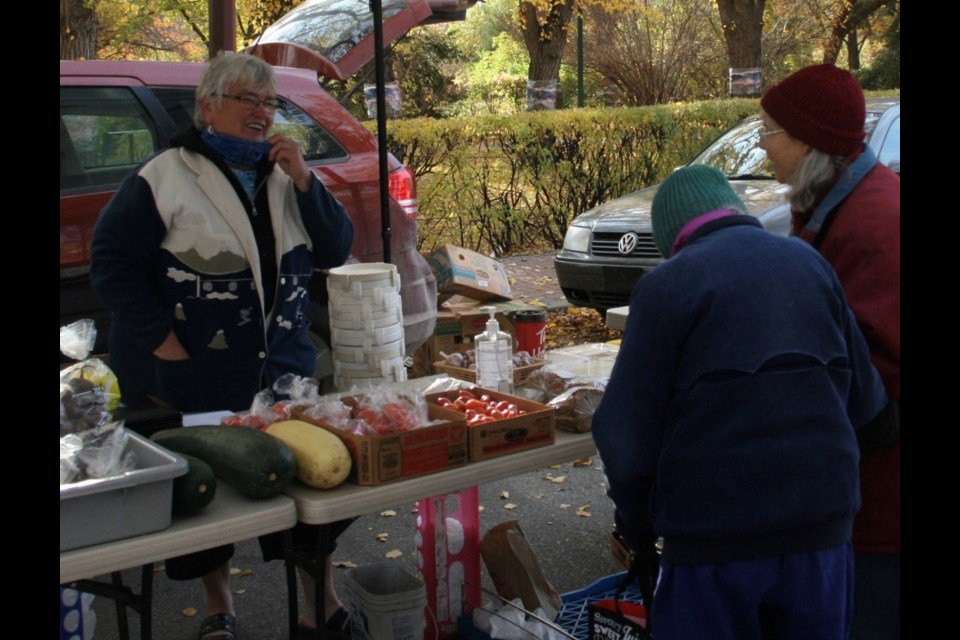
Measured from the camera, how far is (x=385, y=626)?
10.8ft

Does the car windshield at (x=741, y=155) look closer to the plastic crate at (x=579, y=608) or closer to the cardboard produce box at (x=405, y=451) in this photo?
the plastic crate at (x=579, y=608)

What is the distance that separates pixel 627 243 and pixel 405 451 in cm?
594

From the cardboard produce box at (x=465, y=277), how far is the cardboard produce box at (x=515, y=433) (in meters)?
3.46

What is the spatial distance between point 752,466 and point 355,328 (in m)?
1.76

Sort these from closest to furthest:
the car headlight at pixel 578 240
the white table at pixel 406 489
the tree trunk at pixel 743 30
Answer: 1. the white table at pixel 406 489
2. the car headlight at pixel 578 240
3. the tree trunk at pixel 743 30

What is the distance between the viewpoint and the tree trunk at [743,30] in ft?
55.4

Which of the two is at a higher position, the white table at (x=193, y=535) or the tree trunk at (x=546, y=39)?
the tree trunk at (x=546, y=39)

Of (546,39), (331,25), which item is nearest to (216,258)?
(331,25)

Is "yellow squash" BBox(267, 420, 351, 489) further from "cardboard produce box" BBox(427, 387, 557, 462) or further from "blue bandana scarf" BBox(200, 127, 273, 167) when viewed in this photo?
"blue bandana scarf" BBox(200, 127, 273, 167)

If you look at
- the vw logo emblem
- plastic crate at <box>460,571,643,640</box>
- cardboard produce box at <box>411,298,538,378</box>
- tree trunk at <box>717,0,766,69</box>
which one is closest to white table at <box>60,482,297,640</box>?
plastic crate at <box>460,571,643,640</box>

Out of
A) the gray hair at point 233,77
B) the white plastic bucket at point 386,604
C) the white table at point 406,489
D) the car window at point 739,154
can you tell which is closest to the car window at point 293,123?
the gray hair at point 233,77

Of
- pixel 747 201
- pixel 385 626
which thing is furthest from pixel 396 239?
pixel 747 201

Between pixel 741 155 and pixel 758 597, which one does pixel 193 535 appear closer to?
pixel 758 597

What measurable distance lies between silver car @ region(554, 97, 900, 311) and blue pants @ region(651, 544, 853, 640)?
5809 mm
